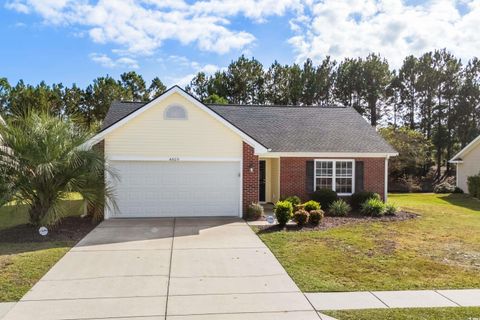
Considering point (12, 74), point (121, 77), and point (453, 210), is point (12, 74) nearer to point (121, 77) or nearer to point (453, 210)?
A: point (121, 77)

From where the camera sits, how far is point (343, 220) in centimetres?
1438

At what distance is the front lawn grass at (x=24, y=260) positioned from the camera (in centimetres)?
673

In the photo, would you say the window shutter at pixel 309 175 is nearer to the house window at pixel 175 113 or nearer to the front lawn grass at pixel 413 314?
the house window at pixel 175 113

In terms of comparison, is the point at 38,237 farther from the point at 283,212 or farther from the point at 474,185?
the point at 474,185

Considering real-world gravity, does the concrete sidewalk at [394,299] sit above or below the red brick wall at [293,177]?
below

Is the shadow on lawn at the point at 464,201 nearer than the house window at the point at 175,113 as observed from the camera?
No

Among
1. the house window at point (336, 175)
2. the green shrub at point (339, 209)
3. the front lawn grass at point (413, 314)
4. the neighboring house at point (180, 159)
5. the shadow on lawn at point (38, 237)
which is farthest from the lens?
the house window at point (336, 175)

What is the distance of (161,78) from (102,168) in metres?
31.6

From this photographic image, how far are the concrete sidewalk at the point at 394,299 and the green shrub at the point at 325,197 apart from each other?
31.1 feet

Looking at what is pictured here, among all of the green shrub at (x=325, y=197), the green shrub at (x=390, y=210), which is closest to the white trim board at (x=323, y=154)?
the green shrub at (x=325, y=197)

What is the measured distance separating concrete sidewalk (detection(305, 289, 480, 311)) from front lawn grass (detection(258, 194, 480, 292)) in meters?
0.25

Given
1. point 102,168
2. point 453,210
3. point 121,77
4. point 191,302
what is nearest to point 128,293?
point 191,302

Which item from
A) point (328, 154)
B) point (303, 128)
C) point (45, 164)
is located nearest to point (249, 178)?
point (328, 154)

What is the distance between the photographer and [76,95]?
3591 cm
